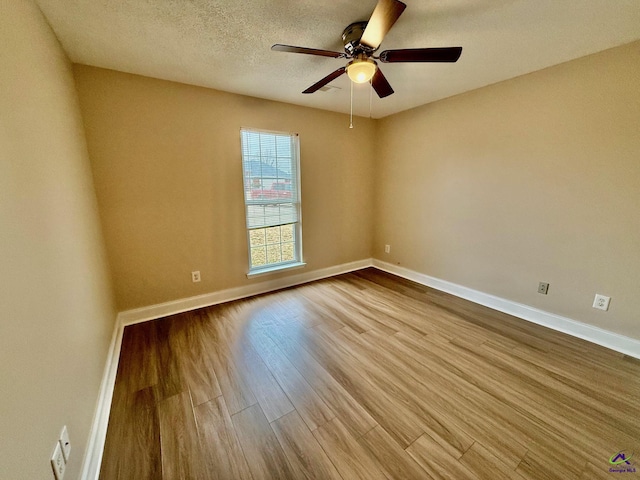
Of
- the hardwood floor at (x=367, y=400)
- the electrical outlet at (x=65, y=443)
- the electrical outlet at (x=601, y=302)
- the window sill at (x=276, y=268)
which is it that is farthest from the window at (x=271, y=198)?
the electrical outlet at (x=601, y=302)

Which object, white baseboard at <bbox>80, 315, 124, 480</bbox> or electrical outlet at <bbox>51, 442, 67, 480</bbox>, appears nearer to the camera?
electrical outlet at <bbox>51, 442, 67, 480</bbox>

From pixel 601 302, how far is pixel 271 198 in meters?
3.34

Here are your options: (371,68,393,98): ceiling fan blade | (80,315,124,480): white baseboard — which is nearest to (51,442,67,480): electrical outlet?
(80,315,124,480): white baseboard

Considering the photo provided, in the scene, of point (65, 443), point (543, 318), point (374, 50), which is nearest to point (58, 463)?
point (65, 443)

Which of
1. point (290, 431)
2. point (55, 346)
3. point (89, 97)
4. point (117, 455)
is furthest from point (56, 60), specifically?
point (290, 431)

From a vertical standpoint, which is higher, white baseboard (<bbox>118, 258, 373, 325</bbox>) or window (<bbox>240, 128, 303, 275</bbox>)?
window (<bbox>240, 128, 303, 275</bbox>)

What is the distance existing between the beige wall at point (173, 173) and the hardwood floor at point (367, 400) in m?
0.56

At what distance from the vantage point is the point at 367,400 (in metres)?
1.60

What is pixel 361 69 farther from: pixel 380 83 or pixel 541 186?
pixel 541 186

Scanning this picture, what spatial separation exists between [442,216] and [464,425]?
7.70 feet

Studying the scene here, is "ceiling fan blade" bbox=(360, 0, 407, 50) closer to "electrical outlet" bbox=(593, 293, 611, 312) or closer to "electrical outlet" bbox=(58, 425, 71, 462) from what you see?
"electrical outlet" bbox=(58, 425, 71, 462)

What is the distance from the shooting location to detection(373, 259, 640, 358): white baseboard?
6.69 ft

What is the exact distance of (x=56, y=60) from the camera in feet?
5.28

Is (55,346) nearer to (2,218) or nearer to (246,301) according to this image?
(2,218)
